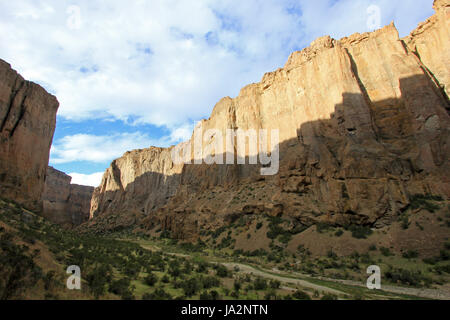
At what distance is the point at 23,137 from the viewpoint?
2872 centimetres

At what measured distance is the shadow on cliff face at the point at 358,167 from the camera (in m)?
20.4

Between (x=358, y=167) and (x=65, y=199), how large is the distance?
286 ft

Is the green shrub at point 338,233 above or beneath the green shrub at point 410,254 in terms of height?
above

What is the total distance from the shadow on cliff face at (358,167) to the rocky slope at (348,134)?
92mm

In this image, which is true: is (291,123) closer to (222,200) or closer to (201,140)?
(222,200)

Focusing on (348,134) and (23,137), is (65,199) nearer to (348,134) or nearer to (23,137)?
(23,137)

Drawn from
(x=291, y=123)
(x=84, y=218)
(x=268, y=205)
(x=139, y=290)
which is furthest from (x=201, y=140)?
(x=84, y=218)

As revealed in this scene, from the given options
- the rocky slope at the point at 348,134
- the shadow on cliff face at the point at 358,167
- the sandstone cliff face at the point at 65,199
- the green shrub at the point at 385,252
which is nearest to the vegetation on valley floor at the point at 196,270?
the green shrub at the point at 385,252

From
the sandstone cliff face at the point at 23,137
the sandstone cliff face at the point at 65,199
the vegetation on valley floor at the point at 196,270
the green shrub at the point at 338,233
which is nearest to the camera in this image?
the vegetation on valley floor at the point at 196,270

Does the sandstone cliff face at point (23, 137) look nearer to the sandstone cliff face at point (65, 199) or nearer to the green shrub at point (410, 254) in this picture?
the green shrub at point (410, 254)

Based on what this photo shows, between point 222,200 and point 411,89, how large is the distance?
24.9 meters

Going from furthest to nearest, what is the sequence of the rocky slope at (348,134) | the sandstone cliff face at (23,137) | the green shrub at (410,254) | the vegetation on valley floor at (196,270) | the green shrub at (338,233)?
the sandstone cliff face at (23,137) → the rocky slope at (348,134) → the green shrub at (338,233) → the green shrub at (410,254) → the vegetation on valley floor at (196,270)

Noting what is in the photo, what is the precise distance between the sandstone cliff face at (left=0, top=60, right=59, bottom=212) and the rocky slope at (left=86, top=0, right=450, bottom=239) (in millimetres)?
18740

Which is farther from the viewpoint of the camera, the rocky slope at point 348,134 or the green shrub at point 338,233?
the rocky slope at point 348,134
